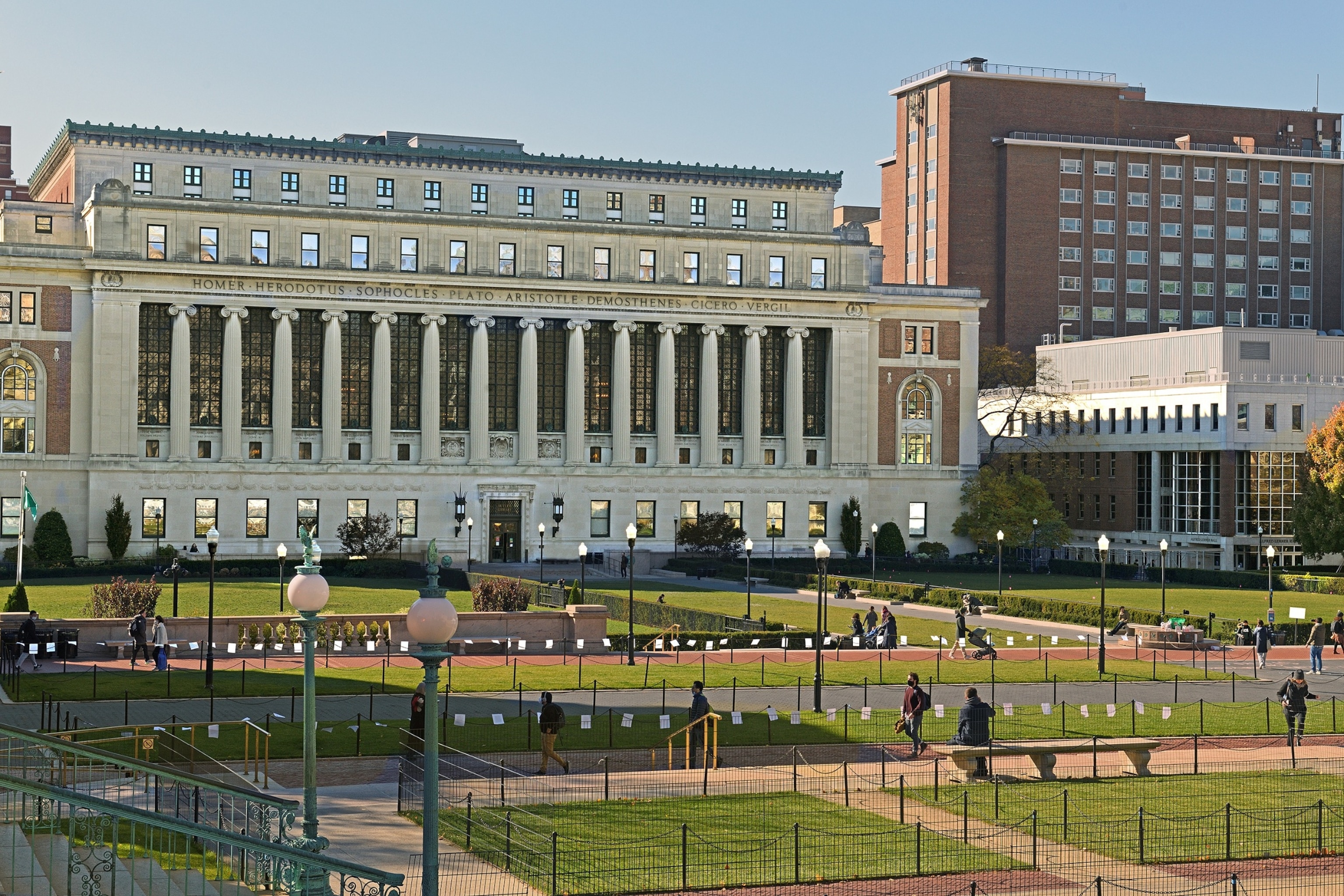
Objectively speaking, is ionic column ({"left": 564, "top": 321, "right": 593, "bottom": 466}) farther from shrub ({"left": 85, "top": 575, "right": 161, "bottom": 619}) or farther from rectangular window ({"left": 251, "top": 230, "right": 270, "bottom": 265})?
shrub ({"left": 85, "top": 575, "right": 161, "bottom": 619})

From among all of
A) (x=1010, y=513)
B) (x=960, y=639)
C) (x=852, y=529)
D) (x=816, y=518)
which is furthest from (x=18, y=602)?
(x=1010, y=513)

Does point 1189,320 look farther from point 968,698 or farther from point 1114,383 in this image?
point 968,698

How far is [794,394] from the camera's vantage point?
110m

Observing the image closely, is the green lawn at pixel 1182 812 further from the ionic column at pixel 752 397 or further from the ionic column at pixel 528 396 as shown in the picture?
the ionic column at pixel 752 397

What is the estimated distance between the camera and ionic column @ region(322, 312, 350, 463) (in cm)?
10038

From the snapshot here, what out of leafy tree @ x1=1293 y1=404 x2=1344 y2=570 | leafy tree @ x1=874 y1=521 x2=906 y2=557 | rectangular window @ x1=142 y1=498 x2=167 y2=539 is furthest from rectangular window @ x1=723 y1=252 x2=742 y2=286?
rectangular window @ x1=142 y1=498 x2=167 y2=539

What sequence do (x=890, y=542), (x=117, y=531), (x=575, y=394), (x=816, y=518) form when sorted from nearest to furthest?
(x=117, y=531)
(x=575, y=394)
(x=890, y=542)
(x=816, y=518)

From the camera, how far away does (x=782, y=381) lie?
111 metres

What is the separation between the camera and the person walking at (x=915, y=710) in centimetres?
3294

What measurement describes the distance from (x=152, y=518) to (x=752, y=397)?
131 ft

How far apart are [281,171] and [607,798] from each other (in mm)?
80301

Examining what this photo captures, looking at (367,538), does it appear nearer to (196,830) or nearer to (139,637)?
(139,637)

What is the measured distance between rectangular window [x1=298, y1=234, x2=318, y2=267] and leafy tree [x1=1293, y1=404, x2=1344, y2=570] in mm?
61207

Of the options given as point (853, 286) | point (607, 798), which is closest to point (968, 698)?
point (607, 798)
